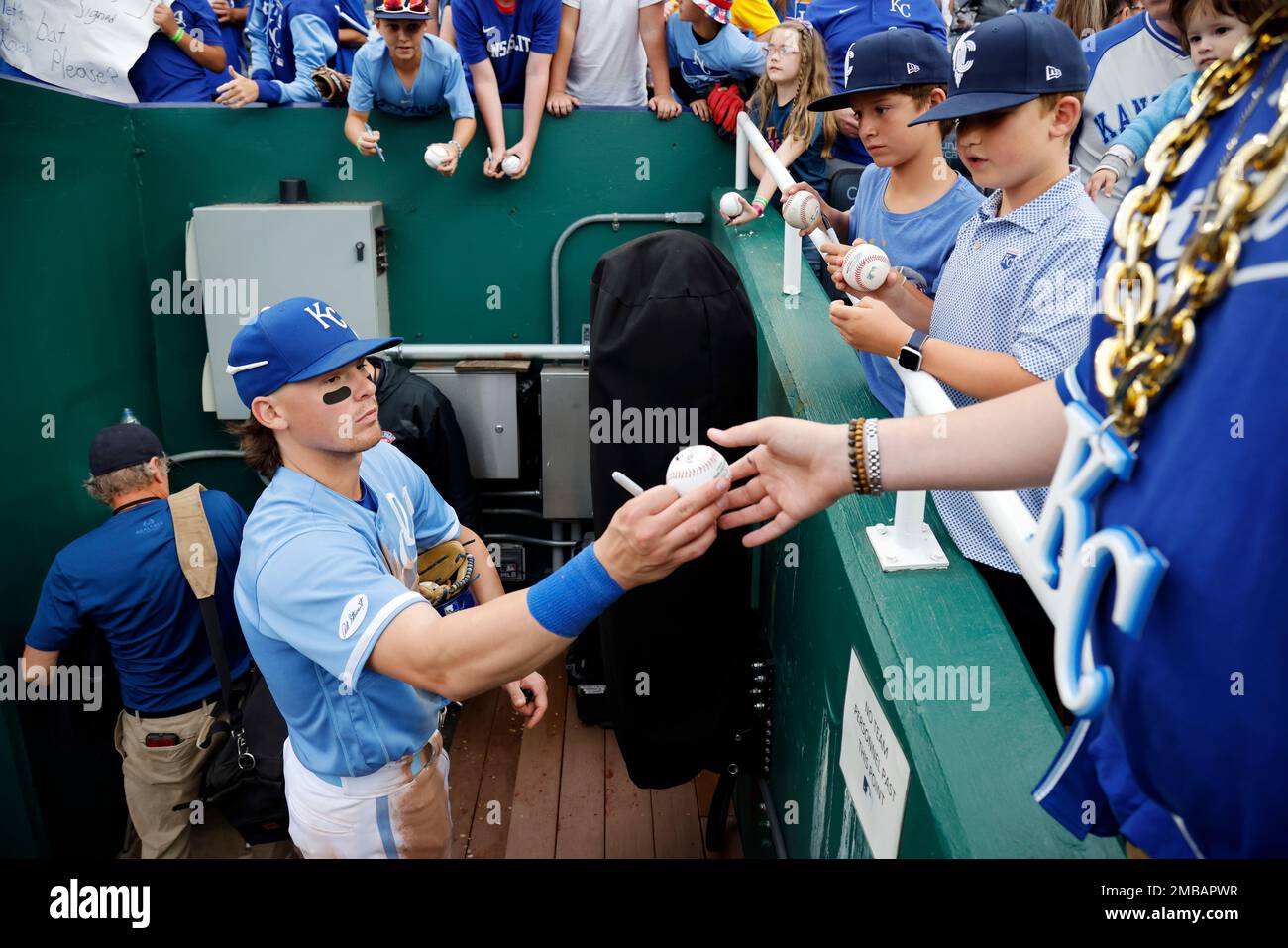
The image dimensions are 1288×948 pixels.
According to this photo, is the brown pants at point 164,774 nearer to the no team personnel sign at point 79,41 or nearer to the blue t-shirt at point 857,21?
the no team personnel sign at point 79,41

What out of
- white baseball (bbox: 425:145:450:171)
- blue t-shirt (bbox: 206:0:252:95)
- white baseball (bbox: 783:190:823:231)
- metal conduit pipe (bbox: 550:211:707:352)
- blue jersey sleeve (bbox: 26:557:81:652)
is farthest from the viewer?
blue t-shirt (bbox: 206:0:252:95)

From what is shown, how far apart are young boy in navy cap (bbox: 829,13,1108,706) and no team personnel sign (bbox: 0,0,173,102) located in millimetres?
5251

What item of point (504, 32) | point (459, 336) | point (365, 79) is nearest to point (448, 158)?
point (365, 79)

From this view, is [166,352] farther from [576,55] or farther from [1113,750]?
[1113,750]

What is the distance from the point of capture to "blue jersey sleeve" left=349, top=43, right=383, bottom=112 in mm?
5357

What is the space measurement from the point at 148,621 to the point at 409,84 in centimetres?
318

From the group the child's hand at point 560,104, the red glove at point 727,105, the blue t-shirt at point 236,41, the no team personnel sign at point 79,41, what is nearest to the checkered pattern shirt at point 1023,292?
the red glove at point 727,105

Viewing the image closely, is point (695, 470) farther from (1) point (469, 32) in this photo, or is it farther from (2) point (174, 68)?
(2) point (174, 68)

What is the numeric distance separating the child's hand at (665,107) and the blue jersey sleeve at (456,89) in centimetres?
107

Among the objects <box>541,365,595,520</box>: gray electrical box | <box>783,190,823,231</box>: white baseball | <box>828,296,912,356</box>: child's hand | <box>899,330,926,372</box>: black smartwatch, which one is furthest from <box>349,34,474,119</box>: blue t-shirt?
<box>899,330,926,372</box>: black smartwatch

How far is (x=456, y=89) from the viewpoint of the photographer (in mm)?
5465

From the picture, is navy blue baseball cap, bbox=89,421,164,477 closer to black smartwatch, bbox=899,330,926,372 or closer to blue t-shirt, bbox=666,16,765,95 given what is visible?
black smartwatch, bbox=899,330,926,372

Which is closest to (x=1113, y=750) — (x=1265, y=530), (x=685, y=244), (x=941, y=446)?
(x=1265, y=530)
